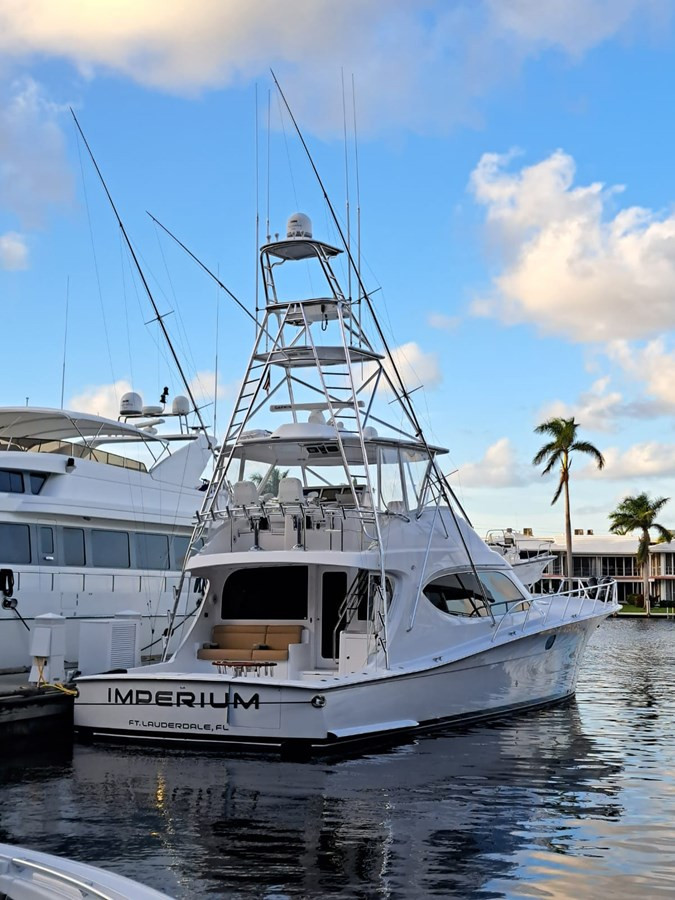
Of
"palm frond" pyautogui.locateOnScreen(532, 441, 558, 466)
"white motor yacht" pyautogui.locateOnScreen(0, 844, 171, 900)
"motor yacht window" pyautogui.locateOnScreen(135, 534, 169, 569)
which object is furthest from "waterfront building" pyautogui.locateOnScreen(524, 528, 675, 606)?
"white motor yacht" pyautogui.locateOnScreen(0, 844, 171, 900)

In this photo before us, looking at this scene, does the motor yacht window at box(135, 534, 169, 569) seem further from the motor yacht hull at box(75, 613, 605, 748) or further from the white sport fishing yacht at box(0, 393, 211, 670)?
the motor yacht hull at box(75, 613, 605, 748)

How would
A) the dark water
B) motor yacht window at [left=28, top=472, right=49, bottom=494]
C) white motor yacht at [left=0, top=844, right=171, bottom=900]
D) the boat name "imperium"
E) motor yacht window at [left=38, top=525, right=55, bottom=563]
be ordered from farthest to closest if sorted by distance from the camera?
motor yacht window at [left=28, top=472, right=49, bottom=494] → motor yacht window at [left=38, top=525, right=55, bottom=563] → the boat name "imperium" → the dark water → white motor yacht at [left=0, top=844, right=171, bottom=900]

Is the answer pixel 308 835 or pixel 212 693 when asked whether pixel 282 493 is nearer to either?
pixel 212 693

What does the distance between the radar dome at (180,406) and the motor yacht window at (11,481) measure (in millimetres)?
7056

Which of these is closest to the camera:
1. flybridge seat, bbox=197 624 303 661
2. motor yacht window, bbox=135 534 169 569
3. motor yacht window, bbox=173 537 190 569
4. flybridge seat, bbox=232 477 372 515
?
flybridge seat, bbox=197 624 303 661

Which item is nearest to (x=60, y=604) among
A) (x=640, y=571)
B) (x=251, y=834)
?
(x=251, y=834)

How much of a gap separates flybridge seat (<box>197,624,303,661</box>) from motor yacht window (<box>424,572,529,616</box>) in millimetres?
2261

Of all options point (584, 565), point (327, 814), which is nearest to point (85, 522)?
point (327, 814)

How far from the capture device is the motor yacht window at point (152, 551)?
21.4 m

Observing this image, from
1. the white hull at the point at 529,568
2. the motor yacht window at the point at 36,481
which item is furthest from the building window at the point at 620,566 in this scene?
the motor yacht window at the point at 36,481

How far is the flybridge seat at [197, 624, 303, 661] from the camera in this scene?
15516 mm

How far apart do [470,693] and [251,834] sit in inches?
263

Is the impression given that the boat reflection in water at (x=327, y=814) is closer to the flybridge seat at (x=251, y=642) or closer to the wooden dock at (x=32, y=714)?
the wooden dock at (x=32, y=714)

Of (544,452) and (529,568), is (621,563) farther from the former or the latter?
(529,568)
